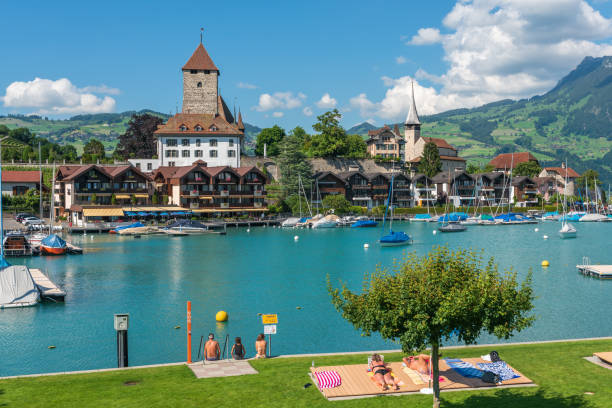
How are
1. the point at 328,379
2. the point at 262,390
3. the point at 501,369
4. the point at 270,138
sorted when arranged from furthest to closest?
the point at 270,138, the point at 501,369, the point at 328,379, the point at 262,390

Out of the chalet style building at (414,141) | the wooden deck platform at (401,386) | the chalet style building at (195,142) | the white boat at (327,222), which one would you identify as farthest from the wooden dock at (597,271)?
the chalet style building at (414,141)

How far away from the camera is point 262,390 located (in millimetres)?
16703

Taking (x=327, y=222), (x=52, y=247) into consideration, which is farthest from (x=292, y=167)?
(x=52, y=247)

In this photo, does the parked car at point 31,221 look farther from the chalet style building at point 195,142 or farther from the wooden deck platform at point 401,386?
the wooden deck platform at point 401,386

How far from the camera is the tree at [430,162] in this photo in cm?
14200

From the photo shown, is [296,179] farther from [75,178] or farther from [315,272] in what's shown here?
[315,272]

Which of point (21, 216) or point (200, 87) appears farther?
point (200, 87)

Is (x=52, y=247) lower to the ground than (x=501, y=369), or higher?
higher

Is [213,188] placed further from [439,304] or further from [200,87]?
[439,304]

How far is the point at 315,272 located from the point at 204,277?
10.3 metres

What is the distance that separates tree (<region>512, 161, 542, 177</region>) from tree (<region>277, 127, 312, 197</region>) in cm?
7784

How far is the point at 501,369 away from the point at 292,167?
99280mm

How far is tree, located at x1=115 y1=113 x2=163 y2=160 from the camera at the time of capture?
133m

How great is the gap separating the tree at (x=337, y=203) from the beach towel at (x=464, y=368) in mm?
96536
